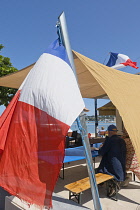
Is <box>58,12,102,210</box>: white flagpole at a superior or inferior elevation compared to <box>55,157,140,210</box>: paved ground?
superior

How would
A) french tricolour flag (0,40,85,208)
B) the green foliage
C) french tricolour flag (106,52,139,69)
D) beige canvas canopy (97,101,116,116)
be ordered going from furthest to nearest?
beige canvas canopy (97,101,116,116)
the green foliage
french tricolour flag (106,52,139,69)
french tricolour flag (0,40,85,208)

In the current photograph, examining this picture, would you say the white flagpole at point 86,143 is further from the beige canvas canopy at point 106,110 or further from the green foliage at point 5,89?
the beige canvas canopy at point 106,110

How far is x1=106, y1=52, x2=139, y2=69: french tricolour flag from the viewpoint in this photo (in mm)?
8367

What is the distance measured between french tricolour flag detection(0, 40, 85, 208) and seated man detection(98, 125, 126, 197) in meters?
1.84

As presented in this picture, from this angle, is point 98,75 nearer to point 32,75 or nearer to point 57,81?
point 57,81

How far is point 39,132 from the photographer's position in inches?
82.1

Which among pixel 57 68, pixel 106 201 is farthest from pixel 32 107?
Answer: pixel 106 201

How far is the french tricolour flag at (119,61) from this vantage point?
27.5ft

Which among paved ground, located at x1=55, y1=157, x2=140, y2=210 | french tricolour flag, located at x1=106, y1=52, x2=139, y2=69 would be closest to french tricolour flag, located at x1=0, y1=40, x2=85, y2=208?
paved ground, located at x1=55, y1=157, x2=140, y2=210

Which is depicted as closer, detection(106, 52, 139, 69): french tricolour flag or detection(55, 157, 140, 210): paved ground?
detection(55, 157, 140, 210): paved ground

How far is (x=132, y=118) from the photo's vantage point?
252 centimetres

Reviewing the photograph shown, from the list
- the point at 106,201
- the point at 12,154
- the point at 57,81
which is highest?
the point at 57,81

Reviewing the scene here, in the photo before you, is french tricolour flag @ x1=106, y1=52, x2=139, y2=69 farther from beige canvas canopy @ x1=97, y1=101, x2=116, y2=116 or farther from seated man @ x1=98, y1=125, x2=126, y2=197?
seated man @ x1=98, y1=125, x2=126, y2=197

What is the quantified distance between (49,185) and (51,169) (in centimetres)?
17
